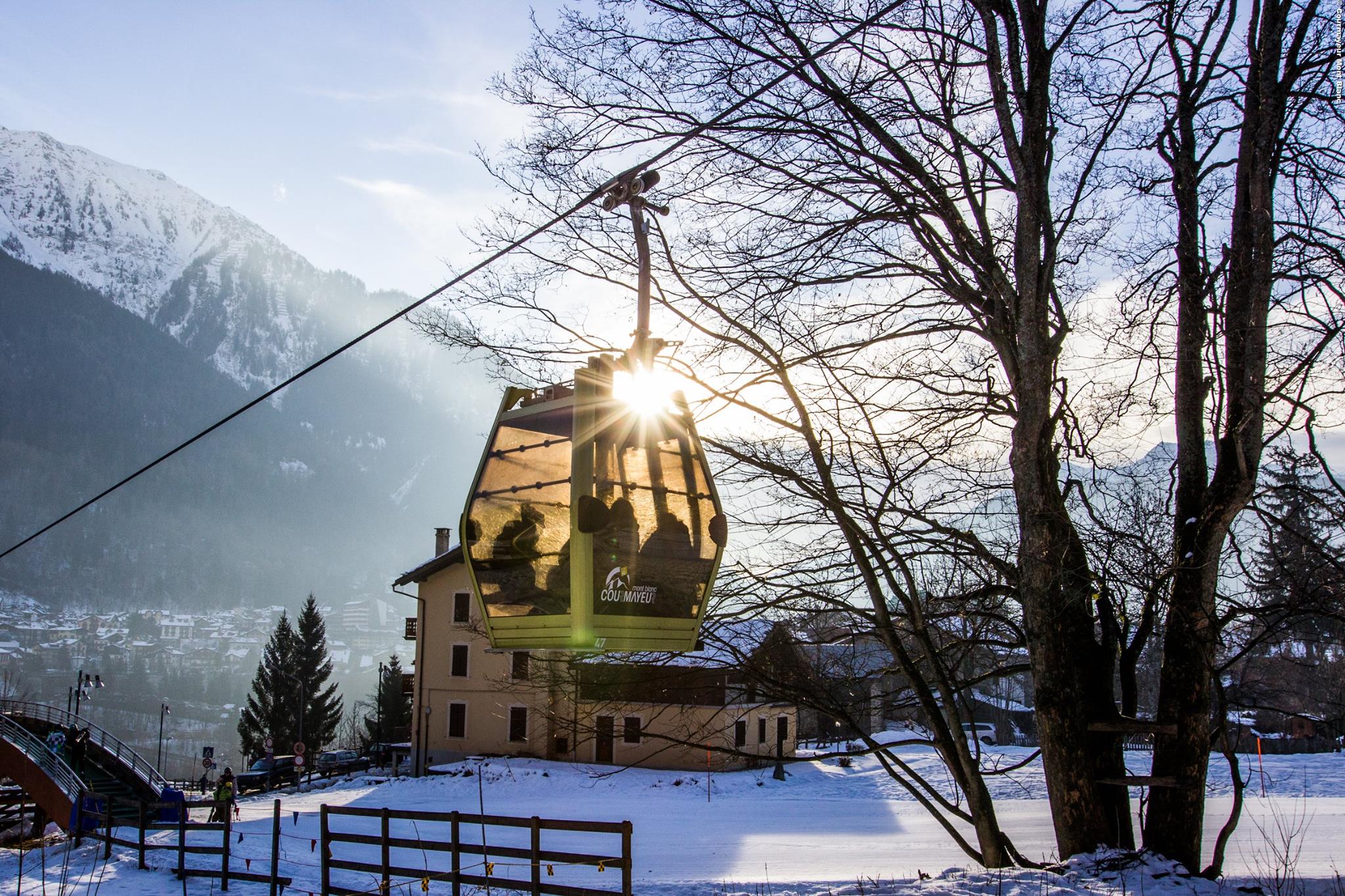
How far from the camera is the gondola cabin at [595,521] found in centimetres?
698

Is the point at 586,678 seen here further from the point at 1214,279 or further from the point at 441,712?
the point at 441,712

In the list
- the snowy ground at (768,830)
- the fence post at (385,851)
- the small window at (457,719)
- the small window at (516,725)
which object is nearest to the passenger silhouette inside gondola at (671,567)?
the snowy ground at (768,830)

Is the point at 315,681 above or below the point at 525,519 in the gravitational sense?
below

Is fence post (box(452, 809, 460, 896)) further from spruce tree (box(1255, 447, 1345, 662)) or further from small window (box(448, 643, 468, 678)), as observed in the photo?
small window (box(448, 643, 468, 678))

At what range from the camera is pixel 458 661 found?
145 ft

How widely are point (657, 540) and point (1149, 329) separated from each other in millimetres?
4930

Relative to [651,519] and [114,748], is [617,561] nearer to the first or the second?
[651,519]

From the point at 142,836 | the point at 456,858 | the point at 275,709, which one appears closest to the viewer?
the point at 456,858

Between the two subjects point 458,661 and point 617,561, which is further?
point 458,661

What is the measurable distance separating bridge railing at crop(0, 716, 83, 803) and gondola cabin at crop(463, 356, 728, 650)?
27.4 meters

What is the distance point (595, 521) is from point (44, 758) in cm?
3097

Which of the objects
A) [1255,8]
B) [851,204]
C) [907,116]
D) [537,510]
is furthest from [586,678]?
[1255,8]

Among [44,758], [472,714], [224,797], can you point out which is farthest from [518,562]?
[472,714]

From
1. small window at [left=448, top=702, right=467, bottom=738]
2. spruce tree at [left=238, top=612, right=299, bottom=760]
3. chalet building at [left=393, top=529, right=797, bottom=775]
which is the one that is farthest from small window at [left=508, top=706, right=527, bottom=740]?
spruce tree at [left=238, top=612, right=299, bottom=760]
